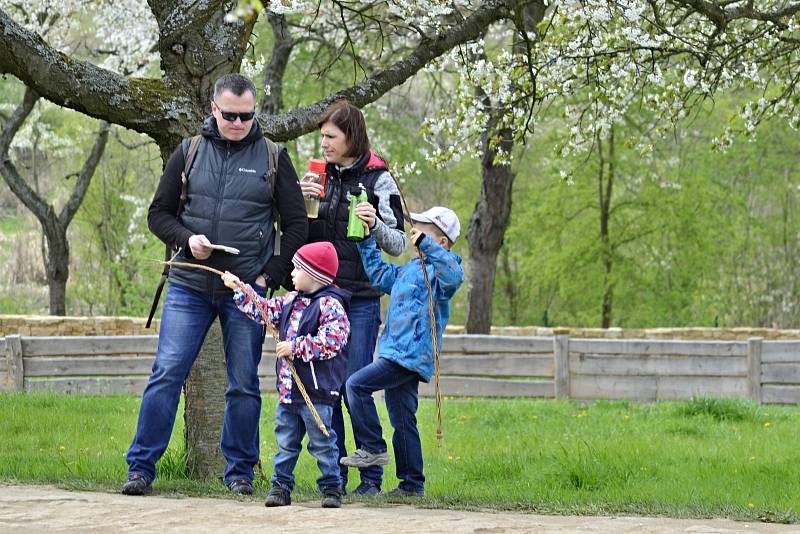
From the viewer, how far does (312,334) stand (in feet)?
17.6

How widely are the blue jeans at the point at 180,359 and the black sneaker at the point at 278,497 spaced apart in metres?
0.60

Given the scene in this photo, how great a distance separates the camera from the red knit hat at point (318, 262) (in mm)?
5363

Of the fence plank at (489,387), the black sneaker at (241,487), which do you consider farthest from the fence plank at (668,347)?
the black sneaker at (241,487)

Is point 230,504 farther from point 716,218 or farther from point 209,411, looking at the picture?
point 716,218

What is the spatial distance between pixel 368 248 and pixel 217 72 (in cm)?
165

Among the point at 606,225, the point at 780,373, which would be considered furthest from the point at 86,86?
the point at 606,225

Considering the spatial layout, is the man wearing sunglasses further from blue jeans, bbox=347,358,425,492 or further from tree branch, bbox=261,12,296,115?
tree branch, bbox=261,12,296,115

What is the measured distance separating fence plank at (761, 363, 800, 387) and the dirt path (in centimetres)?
920

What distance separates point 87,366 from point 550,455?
21.8ft

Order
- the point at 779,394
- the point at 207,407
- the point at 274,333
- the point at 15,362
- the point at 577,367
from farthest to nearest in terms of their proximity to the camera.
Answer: the point at 577,367
the point at 779,394
the point at 15,362
the point at 207,407
the point at 274,333

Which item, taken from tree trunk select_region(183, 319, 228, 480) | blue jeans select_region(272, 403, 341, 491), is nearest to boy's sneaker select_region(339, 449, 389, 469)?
blue jeans select_region(272, 403, 341, 491)

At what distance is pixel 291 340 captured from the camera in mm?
5367

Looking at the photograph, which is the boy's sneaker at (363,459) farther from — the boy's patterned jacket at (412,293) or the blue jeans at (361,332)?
the boy's patterned jacket at (412,293)

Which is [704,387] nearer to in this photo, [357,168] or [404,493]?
[404,493]
